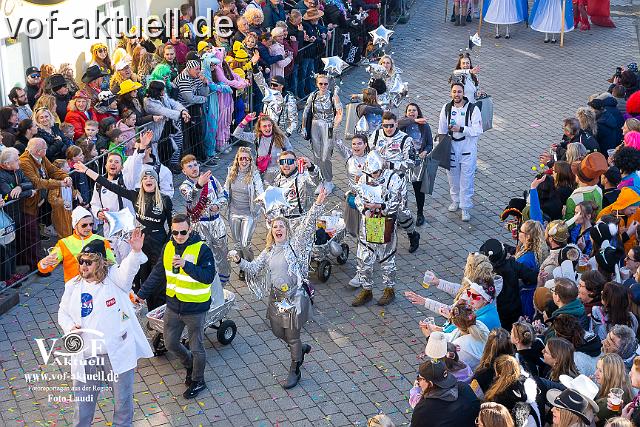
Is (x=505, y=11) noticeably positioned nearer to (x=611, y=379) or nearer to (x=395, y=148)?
(x=395, y=148)

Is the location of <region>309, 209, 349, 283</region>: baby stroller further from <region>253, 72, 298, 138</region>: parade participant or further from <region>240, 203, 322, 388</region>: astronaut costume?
<region>253, 72, 298, 138</region>: parade participant

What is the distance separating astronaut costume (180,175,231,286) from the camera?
1185cm

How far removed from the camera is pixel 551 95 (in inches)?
803

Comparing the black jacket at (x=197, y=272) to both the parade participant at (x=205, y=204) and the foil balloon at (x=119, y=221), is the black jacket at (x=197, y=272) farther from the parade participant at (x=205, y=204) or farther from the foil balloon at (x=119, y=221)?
the parade participant at (x=205, y=204)

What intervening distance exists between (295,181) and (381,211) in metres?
1.17

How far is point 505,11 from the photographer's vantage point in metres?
24.1

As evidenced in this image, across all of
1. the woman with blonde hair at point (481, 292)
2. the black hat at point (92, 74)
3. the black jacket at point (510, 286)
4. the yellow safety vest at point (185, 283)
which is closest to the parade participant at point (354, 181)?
the black jacket at point (510, 286)

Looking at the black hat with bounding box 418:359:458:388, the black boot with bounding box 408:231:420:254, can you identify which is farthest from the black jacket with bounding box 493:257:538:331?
the black boot with bounding box 408:231:420:254

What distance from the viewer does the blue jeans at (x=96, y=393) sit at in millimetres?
9305

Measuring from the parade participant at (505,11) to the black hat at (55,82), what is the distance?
Answer: 12843 millimetres

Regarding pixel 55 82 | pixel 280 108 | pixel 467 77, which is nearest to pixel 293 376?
pixel 280 108

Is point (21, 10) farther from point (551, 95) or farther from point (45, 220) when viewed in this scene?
point (551, 95)

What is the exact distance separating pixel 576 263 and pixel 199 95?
7.27 metres

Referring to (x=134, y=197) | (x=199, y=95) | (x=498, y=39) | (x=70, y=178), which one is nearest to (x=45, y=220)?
(x=70, y=178)
